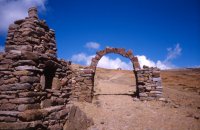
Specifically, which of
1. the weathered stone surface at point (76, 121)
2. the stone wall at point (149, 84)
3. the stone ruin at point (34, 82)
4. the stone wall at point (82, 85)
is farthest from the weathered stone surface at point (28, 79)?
the stone wall at point (149, 84)

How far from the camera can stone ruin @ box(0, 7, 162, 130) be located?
5.18 metres

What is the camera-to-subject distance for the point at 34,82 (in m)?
5.56

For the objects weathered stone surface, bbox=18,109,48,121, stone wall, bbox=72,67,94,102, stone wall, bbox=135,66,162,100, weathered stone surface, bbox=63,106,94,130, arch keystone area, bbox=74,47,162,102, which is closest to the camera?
weathered stone surface, bbox=18,109,48,121

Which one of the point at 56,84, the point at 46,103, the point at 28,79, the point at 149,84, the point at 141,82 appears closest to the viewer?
the point at 28,79

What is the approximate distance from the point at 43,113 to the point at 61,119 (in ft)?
3.39

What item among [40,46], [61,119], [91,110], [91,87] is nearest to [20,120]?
[61,119]

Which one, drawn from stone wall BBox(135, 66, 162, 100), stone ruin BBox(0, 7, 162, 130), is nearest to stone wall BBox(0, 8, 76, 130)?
stone ruin BBox(0, 7, 162, 130)

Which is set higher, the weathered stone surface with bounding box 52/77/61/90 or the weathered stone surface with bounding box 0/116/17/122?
the weathered stone surface with bounding box 52/77/61/90

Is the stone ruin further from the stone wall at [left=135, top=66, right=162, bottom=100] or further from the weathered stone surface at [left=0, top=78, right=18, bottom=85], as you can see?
the stone wall at [left=135, top=66, right=162, bottom=100]

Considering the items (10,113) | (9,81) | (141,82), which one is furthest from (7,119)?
(141,82)

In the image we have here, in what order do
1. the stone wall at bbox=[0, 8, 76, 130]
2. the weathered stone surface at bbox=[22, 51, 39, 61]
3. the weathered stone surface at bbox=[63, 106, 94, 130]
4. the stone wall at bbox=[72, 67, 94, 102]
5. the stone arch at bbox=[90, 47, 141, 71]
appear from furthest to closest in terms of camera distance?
1. the stone arch at bbox=[90, 47, 141, 71]
2. the stone wall at bbox=[72, 67, 94, 102]
3. the weathered stone surface at bbox=[63, 106, 94, 130]
4. the weathered stone surface at bbox=[22, 51, 39, 61]
5. the stone wall at bbox=[0, 8, 76, 130]

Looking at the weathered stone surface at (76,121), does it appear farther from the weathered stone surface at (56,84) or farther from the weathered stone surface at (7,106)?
the weathered stone surface at (7,106)

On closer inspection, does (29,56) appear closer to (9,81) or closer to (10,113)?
(9,81)

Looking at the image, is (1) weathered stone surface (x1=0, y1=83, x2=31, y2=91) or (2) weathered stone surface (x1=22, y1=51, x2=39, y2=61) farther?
(2) weathered stone surface (x1=22, y1=51, x2=39, y2=61)
